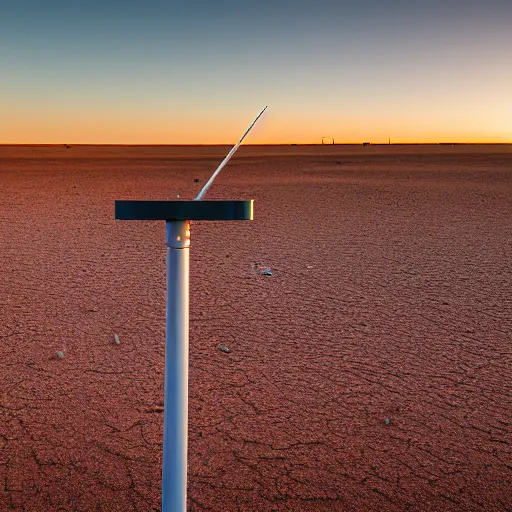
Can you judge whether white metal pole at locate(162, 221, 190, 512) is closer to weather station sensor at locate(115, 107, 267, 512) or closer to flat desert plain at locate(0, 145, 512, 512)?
weather station sensor at locate(115, 107, 267, 512)

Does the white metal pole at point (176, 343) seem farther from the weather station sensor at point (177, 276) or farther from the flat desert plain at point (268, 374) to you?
the flat desert plain at point (268, 374)

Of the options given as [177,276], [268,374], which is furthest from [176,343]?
[268,374]

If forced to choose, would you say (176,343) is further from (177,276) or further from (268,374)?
(268,374)

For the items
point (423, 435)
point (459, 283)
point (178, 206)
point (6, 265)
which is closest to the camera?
point (178, 206)


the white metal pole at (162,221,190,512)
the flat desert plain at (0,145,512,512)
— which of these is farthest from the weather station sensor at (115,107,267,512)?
the flat desert plain at (0,145,512,512)

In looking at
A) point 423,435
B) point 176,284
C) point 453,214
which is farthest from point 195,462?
point 453,214

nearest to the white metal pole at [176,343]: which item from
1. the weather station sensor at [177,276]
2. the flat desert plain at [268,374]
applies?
the weather station sensor at [177,276]

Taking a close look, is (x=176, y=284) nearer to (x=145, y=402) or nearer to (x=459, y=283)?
(x=145, y=402)
